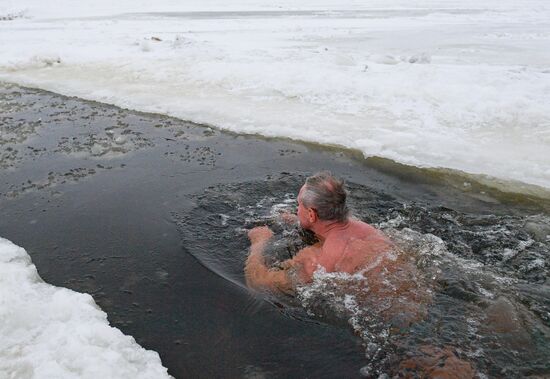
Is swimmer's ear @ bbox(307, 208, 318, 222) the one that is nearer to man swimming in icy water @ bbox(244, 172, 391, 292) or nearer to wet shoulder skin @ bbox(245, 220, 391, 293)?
man swimming in icy water @ bbox(244, 172, 391, 292)

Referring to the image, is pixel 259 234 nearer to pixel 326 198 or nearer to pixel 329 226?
pixel 329 226

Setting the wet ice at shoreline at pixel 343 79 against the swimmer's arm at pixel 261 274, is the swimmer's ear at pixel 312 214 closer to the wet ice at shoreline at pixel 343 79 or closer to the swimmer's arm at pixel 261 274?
the swimmer's arm at pixel 261 274

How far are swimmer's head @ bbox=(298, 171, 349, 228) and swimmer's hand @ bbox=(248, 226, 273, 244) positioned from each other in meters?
0.73

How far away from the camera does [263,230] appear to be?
14.0 feet

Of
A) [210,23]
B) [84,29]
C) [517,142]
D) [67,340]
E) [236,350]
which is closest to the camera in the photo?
[67,340]

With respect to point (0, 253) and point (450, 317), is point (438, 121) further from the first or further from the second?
point (0, 253)

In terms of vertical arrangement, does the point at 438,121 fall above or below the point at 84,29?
above

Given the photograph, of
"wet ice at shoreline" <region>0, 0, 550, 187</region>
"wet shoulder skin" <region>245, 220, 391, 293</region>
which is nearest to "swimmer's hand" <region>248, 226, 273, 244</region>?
"wet shoulder skin" <region>245, 220, 391, 293</region>

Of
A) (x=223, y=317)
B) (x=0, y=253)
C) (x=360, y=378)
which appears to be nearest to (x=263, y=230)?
(x=223, y=317)

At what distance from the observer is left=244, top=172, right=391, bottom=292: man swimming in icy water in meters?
3.42

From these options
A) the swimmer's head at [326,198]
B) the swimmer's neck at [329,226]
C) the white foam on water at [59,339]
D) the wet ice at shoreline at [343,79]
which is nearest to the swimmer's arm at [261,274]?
the swimmer's neck at [329,226]

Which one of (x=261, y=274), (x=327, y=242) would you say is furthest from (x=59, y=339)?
(x=327, y=242)

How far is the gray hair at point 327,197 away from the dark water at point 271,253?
0.47 m

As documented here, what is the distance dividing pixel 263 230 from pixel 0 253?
7.09ft
